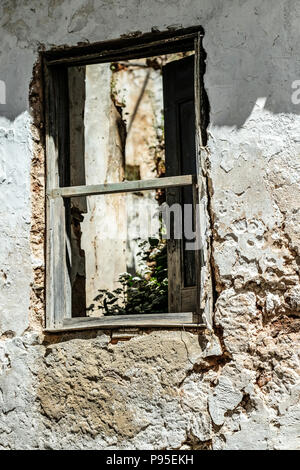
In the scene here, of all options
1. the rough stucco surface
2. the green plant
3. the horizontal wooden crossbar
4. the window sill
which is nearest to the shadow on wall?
the rough stucco surface

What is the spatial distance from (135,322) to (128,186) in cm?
72

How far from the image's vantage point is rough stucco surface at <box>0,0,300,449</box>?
128 inches

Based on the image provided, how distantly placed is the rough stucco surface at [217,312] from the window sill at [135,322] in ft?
0.17

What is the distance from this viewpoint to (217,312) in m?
3.33

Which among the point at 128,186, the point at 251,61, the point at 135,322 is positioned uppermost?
the point at 251,61

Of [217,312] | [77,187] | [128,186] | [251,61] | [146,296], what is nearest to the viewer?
[217,312]

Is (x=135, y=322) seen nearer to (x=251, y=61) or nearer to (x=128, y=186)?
(x=128, y=186)

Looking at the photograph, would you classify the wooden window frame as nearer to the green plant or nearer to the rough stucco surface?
the rough stucco surface

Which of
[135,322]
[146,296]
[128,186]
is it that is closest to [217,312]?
[135,322]

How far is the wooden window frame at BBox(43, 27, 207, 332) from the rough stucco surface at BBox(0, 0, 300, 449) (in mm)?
63

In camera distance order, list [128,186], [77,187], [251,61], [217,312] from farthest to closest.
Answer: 1. [77,187]
2. [128,186]
3. [251,61]
4. [217,312]

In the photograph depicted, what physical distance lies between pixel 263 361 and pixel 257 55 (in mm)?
1521

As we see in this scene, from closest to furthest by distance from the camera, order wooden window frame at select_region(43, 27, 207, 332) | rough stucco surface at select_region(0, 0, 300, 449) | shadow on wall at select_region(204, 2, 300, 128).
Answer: rough stucco surface at select_region(0, 0, 300, 449) → shadow on wall at select_region(204, 2, 300, 128) → wooden window frame at select_region(43, 27, 207, 332)
